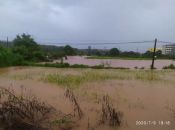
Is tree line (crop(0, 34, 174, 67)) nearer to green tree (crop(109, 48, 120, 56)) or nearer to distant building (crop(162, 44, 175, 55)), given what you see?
green tree (crop(109, 48, 120, 56))

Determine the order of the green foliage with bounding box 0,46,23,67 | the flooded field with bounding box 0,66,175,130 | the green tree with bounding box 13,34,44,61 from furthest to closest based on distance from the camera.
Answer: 1. the green tree with bounding box 13,34,44,61
2. the green foliage with bounding box 0,46,23,67
3. the flooded field with bounding box 0,66,175,130

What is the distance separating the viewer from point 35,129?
5562 mm

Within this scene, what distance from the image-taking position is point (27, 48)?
2583cm

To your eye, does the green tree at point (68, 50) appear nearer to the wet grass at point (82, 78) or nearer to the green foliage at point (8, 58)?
the green foliage at point (8, 58)

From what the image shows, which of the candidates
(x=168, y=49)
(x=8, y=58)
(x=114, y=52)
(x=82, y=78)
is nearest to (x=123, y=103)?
(x=82, y=78)

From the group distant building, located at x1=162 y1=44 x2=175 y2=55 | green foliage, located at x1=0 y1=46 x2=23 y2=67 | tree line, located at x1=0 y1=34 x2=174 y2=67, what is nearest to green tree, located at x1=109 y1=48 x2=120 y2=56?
tree line, located at x1=0 y1=34 x2=174 y2=67

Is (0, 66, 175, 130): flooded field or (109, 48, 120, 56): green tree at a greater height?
(109, 48, 120, 56): green tree

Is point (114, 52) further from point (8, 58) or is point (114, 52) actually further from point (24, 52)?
point (8, 58)

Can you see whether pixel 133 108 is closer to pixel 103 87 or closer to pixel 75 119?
pixel 75 119

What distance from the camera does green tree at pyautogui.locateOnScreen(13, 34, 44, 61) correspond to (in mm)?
24436

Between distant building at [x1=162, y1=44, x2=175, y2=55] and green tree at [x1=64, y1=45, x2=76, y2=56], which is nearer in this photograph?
green tree at [x1=64, y1=45, x2=76, y2=56]

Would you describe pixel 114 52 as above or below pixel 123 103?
above

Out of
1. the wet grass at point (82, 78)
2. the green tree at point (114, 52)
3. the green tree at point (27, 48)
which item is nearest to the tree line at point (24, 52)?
the green tree at point (27, 48)

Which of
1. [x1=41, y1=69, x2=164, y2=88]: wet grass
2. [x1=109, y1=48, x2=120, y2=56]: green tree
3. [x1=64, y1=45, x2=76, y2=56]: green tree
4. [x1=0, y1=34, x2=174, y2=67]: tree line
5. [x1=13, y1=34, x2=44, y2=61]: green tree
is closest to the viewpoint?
[x1=41, y1=69, x2=164, y2=88]: wet grass
